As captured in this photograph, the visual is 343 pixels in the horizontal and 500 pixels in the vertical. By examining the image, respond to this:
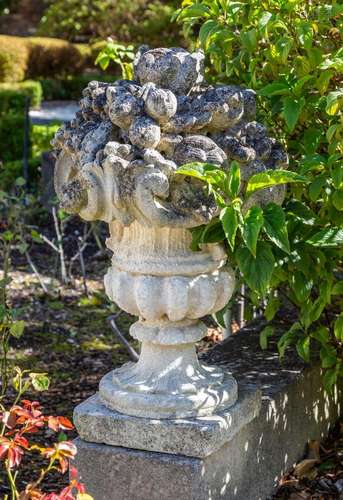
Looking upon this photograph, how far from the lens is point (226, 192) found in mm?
2645

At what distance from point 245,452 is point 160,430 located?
0.44 m

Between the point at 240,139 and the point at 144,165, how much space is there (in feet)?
1.22

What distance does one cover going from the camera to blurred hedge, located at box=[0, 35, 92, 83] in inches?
762

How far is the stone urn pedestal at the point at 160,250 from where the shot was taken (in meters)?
2.69

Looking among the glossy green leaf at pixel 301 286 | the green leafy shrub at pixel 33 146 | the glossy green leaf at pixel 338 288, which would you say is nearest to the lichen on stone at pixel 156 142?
the glossy green leaf at pixel 301 286

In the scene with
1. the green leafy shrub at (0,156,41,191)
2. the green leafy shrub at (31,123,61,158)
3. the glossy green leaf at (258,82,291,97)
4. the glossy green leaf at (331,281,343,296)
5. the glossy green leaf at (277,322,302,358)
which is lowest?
the green leafy shrub at (0,156,41,191)

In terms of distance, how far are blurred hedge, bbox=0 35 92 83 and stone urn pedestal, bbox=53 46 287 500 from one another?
54.9 feet

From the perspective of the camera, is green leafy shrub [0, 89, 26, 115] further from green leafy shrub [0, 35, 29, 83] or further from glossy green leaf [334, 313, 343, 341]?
glossy green leaf [334, 313, 343, 341]

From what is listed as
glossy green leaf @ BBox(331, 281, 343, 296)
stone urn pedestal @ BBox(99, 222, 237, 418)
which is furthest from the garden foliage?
stone urn pedestal @ BBox(99, 222, 237, 418)

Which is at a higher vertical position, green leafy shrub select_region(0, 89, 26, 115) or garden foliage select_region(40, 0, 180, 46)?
garden foliage select_region(40, 0, 180, 46)

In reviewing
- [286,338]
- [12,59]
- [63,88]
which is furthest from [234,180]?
[63,88]

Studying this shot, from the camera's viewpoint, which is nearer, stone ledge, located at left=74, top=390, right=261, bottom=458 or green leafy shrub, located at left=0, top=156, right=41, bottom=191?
stone ledge, located at left=74, top=390, right=261, bottom=458

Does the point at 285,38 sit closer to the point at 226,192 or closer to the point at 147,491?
the point at 226,192

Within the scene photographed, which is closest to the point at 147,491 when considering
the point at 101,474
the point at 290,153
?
the point at 101,474
